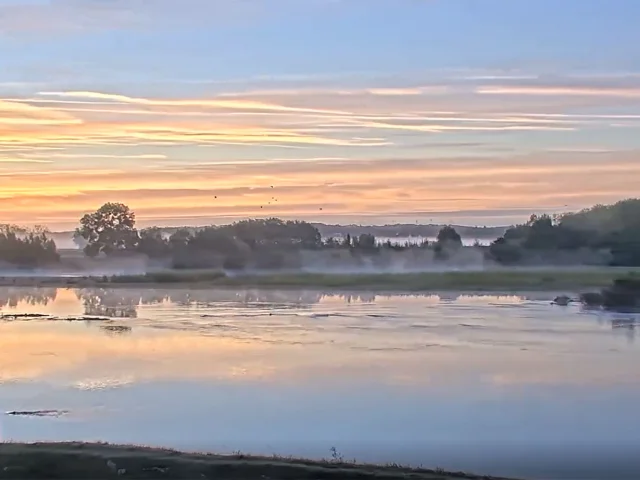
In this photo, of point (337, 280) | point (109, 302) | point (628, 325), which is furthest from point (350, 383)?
point (337, 280)

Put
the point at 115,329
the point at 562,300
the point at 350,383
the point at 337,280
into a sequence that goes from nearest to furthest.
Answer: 1. the point at 350,383
2. the point at 115,329
3. the point at 562,300
4. the point at 337,280

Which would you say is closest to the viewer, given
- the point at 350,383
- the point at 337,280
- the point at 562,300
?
the point at 350,383

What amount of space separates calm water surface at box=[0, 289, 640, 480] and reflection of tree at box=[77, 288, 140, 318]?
1.68 feet

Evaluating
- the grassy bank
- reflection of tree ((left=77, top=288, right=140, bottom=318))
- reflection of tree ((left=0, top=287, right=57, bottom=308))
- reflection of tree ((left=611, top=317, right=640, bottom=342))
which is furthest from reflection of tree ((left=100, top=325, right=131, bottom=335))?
the grassy bank

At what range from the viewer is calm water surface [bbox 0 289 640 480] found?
13969mm

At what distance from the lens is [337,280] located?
47.6 m

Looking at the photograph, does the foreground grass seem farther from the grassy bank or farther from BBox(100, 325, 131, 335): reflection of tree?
the grassy bank

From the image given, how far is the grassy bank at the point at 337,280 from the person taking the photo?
44.4 metres

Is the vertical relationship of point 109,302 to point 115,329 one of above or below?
above

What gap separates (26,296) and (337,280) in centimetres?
1462

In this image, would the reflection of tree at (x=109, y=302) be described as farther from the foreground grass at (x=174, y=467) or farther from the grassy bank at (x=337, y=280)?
the foreground grass at (x=174, y=467)

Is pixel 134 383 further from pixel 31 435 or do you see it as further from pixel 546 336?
pixel 546 336

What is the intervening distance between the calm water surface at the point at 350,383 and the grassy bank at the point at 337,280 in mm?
6786

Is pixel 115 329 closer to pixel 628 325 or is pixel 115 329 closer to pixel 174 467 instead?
pixel 628 325
